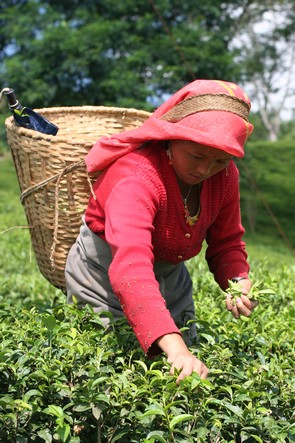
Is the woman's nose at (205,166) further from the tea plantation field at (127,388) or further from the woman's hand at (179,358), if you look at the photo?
the woman's hand at (179,358)

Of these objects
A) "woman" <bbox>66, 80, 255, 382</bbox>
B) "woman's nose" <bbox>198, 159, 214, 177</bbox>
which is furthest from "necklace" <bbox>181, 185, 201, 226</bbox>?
"woman's nose" <bbox>198, 159, 214, 177</bbox>

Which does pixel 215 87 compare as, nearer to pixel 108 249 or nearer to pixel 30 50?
pixel 108 249

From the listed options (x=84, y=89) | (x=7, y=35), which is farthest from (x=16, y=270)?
(x=7, y=35)

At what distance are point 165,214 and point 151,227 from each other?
223 mm

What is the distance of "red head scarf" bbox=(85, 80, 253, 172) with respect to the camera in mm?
2652

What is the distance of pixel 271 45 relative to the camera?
30.8m

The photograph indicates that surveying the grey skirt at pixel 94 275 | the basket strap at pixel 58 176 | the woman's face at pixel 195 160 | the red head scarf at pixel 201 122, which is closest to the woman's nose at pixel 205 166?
the woman's face at pixel 195 160

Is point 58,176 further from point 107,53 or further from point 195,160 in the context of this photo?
point 107,53

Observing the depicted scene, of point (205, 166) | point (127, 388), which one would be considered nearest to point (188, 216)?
point (205, 166)

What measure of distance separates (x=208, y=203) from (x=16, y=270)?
14.5 ft

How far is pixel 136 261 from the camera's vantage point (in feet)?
8.39

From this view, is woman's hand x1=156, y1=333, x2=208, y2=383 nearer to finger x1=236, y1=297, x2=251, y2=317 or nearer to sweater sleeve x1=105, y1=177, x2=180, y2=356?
sweater sleeve x1=105, y1=177, x2=180, y2=356

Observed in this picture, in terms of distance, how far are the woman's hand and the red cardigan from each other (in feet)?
0.10

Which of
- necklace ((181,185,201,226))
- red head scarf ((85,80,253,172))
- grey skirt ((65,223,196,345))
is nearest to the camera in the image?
red head scarf ((85,80,253,172))
